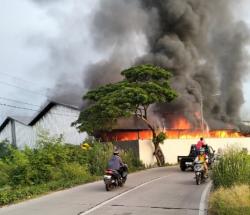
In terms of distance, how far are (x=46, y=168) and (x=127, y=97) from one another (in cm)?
1322

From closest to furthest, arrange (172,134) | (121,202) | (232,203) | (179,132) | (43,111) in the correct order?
(232,203), (121,202), (172,134), (179,132), (43,111)

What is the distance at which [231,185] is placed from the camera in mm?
14375

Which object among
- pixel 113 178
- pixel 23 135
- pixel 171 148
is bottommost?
pixel 113 178

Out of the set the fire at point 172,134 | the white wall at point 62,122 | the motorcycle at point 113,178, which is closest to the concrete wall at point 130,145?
the fire at point 172,134

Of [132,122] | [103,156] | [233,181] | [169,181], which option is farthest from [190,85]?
[233,181]

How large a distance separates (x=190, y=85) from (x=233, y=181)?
39218 mm

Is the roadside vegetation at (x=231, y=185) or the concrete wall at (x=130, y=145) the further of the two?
the concrete wall at (x=130, y=145)

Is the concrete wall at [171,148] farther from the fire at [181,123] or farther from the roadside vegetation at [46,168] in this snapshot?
the roadside vegetation at [46,168]

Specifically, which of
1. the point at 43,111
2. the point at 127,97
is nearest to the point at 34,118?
the point at 43,111

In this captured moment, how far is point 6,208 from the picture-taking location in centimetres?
1382

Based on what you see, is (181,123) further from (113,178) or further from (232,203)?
(232,203)

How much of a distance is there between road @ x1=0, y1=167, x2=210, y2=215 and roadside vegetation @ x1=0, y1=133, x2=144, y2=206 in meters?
0.78

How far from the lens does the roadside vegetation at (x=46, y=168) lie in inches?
693

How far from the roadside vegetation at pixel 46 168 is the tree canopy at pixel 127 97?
21.7 ft
